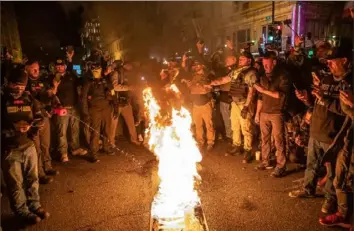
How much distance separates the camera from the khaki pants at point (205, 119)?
7840 mm

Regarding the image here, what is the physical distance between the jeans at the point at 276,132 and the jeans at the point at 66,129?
431 cm

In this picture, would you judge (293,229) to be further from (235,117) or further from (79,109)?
(79,109)

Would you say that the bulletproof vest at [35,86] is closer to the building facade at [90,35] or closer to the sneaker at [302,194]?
the sneaker at [302,194]

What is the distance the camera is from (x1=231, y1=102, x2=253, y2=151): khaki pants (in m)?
7.05

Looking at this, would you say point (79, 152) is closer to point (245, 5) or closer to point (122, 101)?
point (122, 101)

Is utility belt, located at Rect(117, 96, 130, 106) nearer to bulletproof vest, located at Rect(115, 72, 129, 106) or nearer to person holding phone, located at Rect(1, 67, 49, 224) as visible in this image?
bulletproof vest, located at Rect(115, 72, 129, 106)

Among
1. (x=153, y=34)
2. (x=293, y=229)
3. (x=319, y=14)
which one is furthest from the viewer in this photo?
(x=153, y=34)

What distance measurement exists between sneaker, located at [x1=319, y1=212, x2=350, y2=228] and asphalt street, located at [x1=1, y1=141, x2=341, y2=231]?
3.7 inches

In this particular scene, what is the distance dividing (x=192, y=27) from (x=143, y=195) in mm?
22590

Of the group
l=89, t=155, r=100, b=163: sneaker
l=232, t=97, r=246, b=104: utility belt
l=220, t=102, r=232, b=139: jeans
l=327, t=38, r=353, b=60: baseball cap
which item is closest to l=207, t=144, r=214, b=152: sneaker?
l=220, t=102, r=232, b=139: jeans

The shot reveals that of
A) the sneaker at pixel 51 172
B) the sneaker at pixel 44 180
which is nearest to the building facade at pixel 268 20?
the sneaker at pixel 51 172

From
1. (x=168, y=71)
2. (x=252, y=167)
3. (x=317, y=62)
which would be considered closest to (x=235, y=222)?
(x=252, y=167)

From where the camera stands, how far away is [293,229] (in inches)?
170

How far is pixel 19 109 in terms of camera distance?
4.55 m
